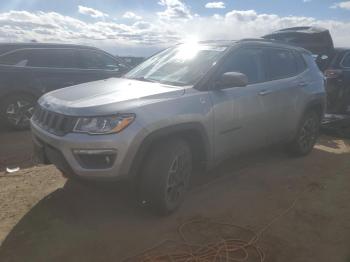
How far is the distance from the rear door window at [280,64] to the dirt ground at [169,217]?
135 cm

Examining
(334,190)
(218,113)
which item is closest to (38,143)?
(218,113)

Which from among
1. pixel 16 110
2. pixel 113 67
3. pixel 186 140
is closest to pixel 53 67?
pixel 16 110

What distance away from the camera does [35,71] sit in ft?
25.5

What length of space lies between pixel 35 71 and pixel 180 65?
4.20 meters

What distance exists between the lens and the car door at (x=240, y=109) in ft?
14.1

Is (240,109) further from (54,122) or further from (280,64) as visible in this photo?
(54,122)

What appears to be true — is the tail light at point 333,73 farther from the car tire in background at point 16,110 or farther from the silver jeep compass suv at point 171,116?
the car tire in background at point 16,110

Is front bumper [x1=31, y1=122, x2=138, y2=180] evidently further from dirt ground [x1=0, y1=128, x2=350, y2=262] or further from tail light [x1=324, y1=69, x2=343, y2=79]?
tail light [x1=324, y1=69, x2=343, y2=79]

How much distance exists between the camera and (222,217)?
4.06 meters

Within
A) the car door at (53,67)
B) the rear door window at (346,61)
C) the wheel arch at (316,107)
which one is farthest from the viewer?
the rear door window at (346,61)

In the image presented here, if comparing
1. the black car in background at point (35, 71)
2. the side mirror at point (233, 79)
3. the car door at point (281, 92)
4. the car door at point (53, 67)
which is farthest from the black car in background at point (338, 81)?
the car door at point (53, 67)

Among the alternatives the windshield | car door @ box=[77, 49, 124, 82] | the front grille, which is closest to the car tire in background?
car door @ box=[77, 49, 124, 82]

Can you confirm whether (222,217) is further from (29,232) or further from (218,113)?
(29,232)

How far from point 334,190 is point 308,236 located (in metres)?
1.48
